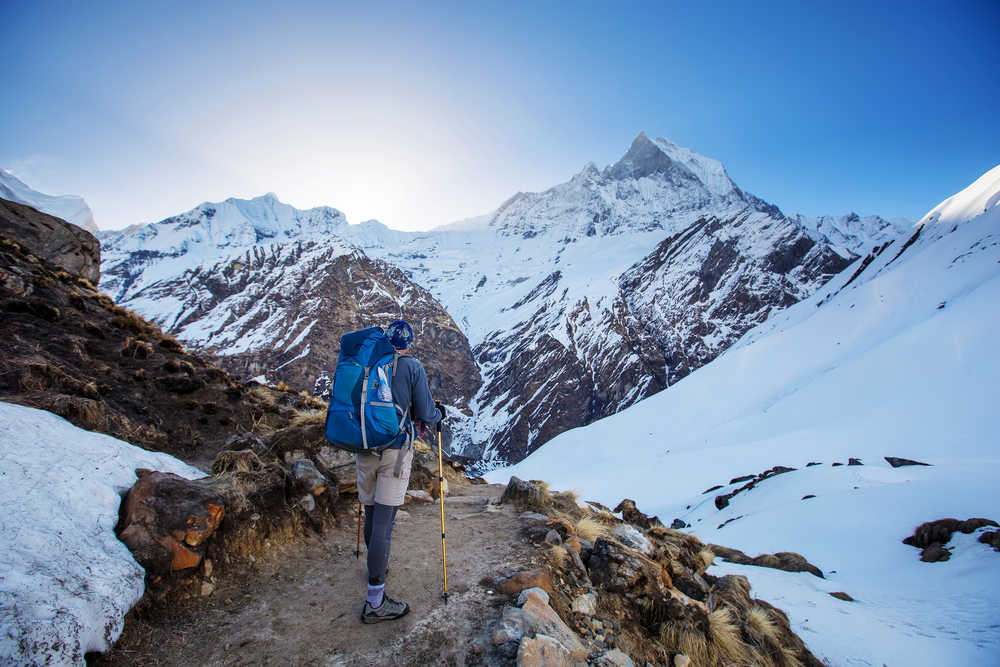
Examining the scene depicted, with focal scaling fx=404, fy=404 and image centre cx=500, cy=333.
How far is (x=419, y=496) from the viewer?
7930mm

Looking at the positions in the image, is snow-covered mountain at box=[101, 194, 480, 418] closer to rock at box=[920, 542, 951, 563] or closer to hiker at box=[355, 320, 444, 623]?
rock at box=[920, 542, 951, 563]

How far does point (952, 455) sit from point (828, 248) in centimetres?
13316

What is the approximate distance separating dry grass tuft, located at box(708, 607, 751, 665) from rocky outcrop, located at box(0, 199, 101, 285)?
25207mm

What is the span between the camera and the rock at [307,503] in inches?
221

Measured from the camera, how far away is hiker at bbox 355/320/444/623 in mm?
3777

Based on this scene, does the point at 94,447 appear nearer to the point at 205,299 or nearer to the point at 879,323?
the point at 879,323

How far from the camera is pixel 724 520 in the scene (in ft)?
59.3

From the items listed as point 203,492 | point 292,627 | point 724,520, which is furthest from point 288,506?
point 724,520

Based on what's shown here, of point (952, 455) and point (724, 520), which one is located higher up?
point (952, 455)

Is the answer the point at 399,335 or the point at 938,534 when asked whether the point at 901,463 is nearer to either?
the point at 938,534

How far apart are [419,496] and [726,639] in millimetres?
5308

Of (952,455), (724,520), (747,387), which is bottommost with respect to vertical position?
(724,520)

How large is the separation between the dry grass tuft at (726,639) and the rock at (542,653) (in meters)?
2.64

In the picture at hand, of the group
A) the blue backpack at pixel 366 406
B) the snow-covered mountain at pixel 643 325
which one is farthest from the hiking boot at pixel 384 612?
the snow-covered mountain at pixel 643 325
